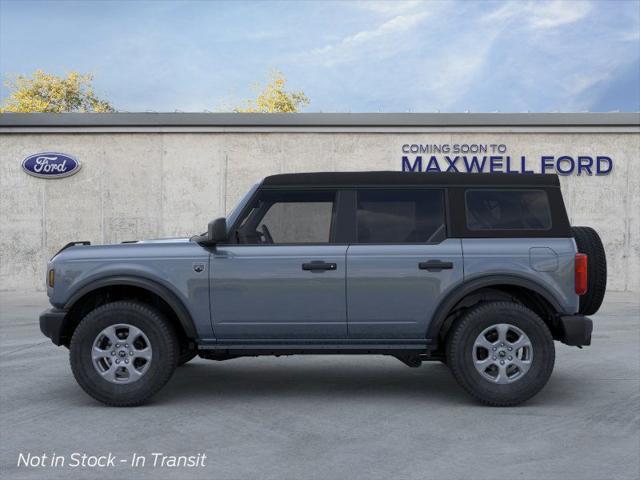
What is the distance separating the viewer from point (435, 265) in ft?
19.9

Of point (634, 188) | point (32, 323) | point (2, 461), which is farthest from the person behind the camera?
point (634, 188)

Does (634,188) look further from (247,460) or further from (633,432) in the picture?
(247,460)

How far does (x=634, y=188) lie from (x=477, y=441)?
14481 millimetres

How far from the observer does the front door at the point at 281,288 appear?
6.06 m

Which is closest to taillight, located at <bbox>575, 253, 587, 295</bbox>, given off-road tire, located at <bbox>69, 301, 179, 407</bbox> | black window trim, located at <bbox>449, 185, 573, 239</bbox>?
black window trim, located at <bbox>449, 185, 573, 239</bbox>

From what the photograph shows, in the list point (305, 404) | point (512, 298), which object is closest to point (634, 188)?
point (512, 298)

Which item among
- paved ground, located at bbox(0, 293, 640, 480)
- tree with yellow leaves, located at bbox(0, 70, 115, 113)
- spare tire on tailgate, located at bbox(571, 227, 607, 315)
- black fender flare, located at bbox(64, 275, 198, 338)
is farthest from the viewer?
tree with yellow leaves, located at bbox(0, 70, 115, 113)

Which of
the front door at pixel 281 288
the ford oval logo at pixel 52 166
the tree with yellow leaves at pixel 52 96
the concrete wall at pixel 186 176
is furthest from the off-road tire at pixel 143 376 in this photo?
the tree with yellow leaves at pixel 52 96

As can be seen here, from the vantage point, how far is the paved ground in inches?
175

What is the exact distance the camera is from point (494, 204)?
20.5 feet

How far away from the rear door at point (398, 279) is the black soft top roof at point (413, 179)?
426mm

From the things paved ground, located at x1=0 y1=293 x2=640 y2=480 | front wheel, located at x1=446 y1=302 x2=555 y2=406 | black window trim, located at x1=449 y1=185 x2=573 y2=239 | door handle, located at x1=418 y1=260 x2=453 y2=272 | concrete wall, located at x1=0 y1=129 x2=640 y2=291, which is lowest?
paved ground, located at x1=0 y1=293 x2=640 y2=480

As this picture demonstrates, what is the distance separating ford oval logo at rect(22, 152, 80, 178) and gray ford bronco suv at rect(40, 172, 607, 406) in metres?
12.6

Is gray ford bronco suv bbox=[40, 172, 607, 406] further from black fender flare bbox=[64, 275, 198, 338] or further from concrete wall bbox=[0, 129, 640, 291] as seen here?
concrete wall bbox=[0, 129, 640, 291]
